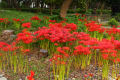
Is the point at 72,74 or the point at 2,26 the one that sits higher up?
the point at 2,26

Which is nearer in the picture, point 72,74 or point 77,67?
point 72,74

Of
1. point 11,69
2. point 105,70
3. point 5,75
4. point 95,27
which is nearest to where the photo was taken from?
point 105,70

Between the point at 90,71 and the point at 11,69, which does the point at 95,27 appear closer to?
the point at 90,71

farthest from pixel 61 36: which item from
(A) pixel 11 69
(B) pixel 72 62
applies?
(A) pixel 11 69

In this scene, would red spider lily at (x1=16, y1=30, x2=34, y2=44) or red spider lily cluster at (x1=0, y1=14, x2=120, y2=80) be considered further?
red spider lily at (x1=16, y1=30, x2=34, y2=44)

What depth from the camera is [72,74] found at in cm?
386

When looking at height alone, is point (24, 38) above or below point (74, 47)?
above

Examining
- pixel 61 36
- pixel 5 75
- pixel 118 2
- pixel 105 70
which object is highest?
pixel 118 2

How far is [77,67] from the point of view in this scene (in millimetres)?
4156

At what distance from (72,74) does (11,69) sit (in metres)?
1.54

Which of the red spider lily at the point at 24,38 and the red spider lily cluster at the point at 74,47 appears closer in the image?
the red spider lily cluster at the point at 74,47

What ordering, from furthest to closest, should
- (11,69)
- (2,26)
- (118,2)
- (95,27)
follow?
(118,2), (2,26), (95,27), (11,69)

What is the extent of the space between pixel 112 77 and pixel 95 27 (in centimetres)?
201

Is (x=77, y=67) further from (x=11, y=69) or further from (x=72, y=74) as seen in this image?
(x=11, y=69)
